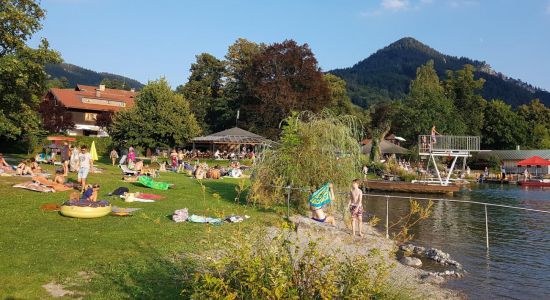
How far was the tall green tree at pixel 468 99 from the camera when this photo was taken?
71562 millimetres

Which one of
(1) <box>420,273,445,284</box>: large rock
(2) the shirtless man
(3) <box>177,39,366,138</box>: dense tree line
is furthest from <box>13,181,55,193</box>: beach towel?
(3) <box>177,39,366,138</box>: dense tree line

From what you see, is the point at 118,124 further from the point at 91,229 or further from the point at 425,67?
the point at 425,67

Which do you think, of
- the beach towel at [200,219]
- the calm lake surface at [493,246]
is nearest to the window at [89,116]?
the calm lake surface at [493,246]

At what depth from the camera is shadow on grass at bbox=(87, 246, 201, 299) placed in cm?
694

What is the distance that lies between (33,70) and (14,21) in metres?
2.29

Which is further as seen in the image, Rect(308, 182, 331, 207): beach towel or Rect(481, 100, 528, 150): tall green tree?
Rect(481, 100, 528, 150): tall green tree

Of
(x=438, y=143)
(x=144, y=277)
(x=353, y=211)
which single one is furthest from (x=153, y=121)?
(x=144, y=277)

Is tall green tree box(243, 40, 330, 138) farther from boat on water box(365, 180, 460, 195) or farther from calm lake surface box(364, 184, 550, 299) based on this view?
calm lake surface box(364, 184, 550, 299)

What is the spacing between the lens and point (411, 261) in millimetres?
11883

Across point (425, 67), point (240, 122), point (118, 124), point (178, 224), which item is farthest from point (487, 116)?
point (178, 224)

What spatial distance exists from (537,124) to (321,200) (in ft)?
267

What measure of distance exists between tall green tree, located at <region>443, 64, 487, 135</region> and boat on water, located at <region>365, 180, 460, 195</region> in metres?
40.5

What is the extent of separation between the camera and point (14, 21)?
20.0 metres

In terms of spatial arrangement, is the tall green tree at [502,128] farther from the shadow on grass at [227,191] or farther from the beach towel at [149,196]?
the beach towel at [149,196]
